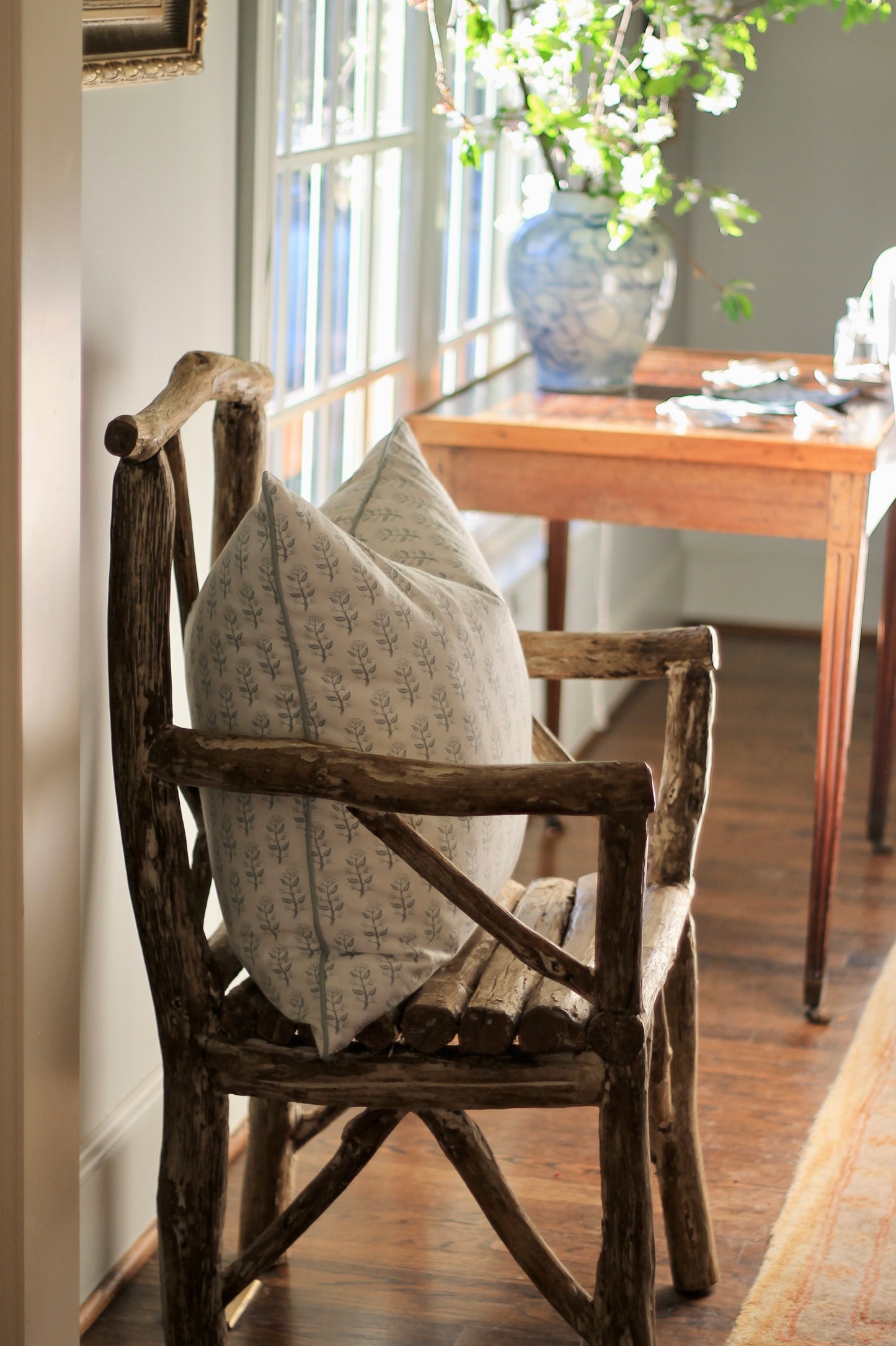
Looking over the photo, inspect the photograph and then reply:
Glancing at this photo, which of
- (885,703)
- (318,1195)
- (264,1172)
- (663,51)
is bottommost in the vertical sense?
(264,1172)

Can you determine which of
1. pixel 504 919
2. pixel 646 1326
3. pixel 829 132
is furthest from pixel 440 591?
pixel 829 132

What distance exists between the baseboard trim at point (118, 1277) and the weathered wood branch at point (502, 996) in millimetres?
396

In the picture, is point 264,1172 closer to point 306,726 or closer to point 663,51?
point 306,726

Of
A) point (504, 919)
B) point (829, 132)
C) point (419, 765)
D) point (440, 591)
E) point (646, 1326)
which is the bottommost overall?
point (646, 1326)

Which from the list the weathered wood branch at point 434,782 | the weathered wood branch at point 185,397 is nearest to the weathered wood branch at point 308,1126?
the weathered wood branch at point 434,782

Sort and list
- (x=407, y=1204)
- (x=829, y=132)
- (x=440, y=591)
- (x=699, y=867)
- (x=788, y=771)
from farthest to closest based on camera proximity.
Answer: (x=829, y=132) → (x=788, y=771) → (x=699, y=867) → (x=407, y=1204) → (x=440, y=591)

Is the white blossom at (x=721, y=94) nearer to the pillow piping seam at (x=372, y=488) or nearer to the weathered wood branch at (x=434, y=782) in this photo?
the pillow piping seam at (x=372, y=488)

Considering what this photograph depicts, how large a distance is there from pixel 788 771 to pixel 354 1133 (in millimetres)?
2242

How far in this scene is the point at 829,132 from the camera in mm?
4527

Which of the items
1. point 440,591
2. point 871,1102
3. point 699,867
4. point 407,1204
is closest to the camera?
point 440,591

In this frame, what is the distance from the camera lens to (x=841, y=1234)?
6.36 ft

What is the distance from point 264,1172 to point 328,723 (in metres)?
0.66

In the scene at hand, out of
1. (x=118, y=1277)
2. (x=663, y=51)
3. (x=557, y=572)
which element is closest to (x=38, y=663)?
(x=118, y=1277)

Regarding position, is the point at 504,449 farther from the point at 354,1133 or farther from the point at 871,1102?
the point at 354,1133
